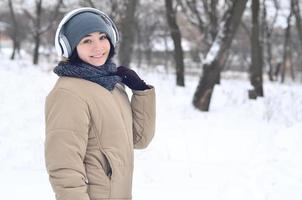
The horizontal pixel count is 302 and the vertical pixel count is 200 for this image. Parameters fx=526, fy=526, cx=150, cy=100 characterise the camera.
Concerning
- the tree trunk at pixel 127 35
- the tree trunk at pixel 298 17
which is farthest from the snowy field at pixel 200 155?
the tree trunk at pixel 298 17

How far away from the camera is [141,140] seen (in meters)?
2.80

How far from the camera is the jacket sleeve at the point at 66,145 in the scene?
87.6 inches

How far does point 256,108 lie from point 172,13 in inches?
216

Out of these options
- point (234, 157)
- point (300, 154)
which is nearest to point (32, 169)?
point (234, 157)

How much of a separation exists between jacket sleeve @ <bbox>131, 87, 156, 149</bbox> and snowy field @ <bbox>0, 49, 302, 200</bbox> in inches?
84.0

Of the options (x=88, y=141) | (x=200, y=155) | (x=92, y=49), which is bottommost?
(x=200, y=155)

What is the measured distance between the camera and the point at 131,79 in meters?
2.66

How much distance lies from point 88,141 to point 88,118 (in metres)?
0.12

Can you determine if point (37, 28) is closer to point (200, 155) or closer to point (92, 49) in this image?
point (200, 155)

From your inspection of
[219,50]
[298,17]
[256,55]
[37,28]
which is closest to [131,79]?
[219,50]

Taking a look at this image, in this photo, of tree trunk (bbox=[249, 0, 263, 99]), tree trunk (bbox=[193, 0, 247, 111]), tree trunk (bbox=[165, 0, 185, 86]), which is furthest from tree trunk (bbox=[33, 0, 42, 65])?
tree trunk (bbox=[193, 0, 247, 111])

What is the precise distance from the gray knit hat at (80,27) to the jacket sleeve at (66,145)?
264 millimetres

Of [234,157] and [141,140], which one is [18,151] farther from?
[141,140]

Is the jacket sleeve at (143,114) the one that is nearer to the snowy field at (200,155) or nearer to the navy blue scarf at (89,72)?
the navy blue scarf at (89,72)
